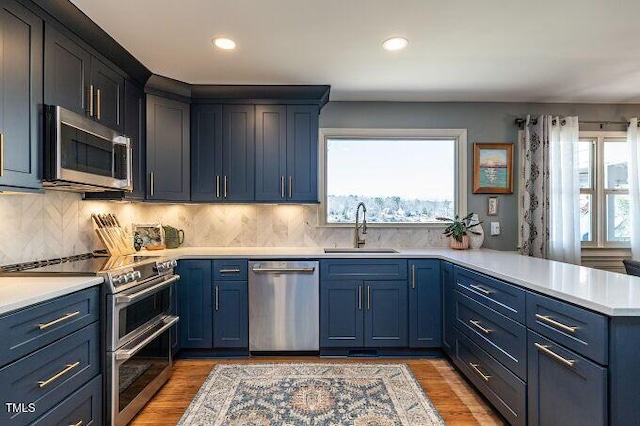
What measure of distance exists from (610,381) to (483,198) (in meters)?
2.51

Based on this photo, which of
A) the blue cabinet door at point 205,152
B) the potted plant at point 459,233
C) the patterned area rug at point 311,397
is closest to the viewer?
the patterned area rug at point 311,397

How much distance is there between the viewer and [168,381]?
8.30 feet

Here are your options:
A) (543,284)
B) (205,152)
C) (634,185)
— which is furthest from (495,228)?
(205,152)

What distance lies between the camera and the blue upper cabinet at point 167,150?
2959 mm

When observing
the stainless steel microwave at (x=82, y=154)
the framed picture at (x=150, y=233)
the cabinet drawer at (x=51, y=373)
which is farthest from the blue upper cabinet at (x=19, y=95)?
the framed picture at (x=150, y=233)

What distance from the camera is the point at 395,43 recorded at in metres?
2.32

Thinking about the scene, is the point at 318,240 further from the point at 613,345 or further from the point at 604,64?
the point at 604,64

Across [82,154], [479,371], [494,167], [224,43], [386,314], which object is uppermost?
[224,43]

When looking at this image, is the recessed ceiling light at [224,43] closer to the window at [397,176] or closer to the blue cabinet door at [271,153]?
the blue cabinet door at [271,153]

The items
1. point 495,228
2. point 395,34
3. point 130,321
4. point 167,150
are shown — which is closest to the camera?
point 130,321

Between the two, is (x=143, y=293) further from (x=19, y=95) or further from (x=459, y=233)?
(x=459, y=233)

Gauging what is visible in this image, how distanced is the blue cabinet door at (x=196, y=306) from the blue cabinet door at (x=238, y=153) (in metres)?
0.70

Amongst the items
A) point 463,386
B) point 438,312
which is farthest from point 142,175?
point 463,386

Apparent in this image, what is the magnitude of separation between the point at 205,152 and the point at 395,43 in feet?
6.22
